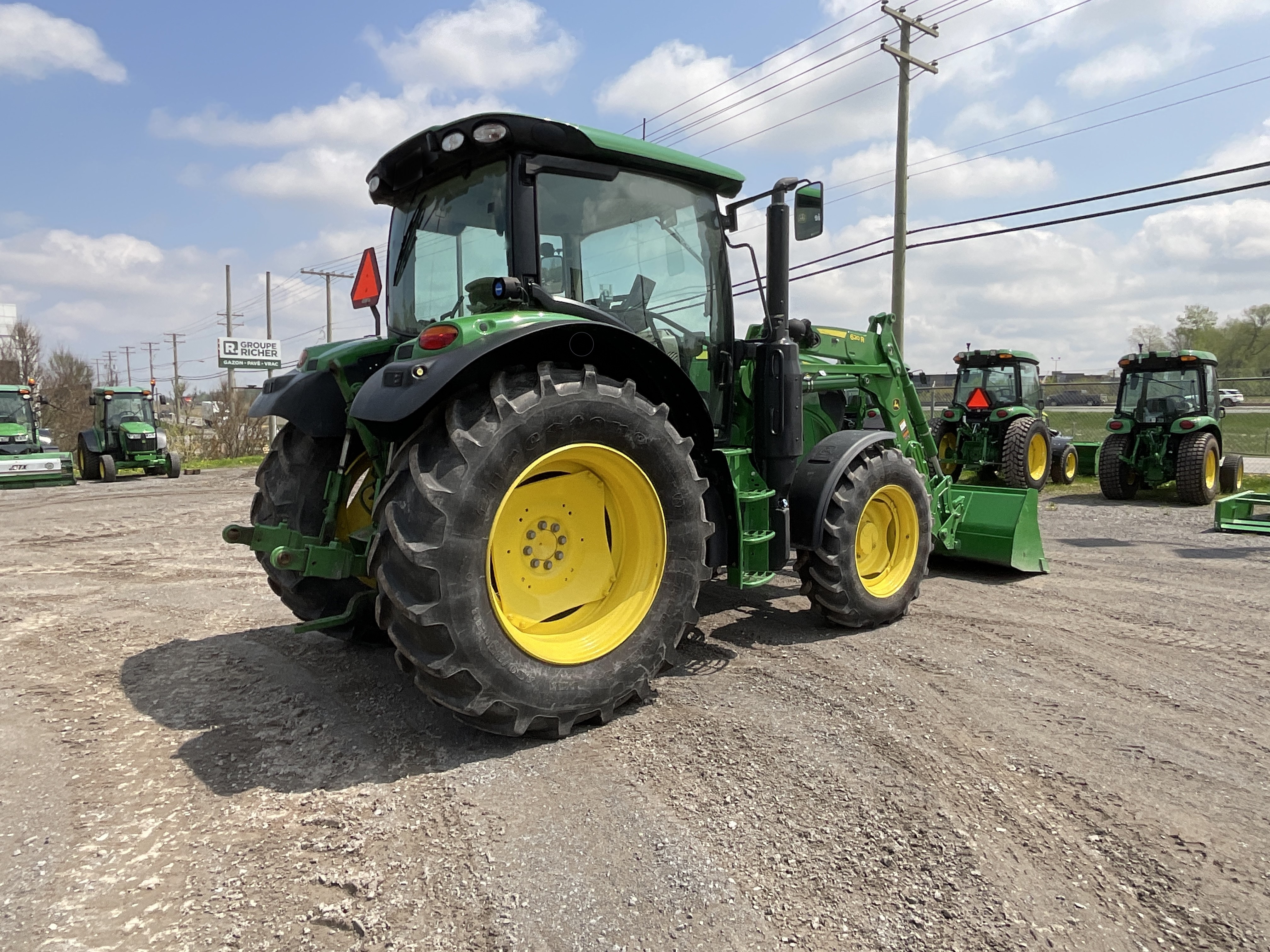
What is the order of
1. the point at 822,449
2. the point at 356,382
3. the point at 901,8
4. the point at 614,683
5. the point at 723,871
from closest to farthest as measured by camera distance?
the point at 723,871 < the point at 614,683 < the point at 356,382 < the point at 822,449 < the point at 901,8

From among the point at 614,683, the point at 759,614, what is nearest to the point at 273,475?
the point at 614,683

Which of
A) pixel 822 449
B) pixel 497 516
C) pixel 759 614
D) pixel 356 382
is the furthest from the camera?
pixel 759 614

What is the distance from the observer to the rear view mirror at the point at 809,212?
426 centimetres

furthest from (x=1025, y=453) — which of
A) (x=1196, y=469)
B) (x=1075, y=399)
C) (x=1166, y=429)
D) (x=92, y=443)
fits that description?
(x=1075, y=399)

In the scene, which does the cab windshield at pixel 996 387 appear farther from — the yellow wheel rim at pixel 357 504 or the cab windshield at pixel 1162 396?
the yellow wheel rim at pixel 357 504

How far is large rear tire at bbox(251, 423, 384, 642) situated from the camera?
13.4ft

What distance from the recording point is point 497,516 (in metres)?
3.02

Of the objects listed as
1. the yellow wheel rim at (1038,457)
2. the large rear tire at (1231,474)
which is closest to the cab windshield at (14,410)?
the yellow wheel rim at (1038,457)

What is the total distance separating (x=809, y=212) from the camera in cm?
428

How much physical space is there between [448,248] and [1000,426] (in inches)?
454

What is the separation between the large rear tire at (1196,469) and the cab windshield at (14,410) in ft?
72.7

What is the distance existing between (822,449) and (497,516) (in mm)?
2367

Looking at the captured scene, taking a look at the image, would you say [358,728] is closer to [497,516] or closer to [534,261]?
[497,516]

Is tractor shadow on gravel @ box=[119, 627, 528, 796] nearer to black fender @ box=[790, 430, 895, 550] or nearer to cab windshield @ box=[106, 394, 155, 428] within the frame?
black fender @ box=[790, 430, 895, 550]
